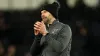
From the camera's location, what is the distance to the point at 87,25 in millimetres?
9922

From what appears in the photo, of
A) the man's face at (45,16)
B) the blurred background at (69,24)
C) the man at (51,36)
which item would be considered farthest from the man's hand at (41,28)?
the blurred background at (69,24)

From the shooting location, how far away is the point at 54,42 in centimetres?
564

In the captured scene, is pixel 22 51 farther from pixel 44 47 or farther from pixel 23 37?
pixel 44 47

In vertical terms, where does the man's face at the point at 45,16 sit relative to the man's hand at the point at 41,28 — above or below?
above

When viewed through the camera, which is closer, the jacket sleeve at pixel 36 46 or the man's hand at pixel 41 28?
the man's hand at pixel 41 28

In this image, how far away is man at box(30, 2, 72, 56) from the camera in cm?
571

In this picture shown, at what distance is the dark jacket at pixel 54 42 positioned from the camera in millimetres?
5684

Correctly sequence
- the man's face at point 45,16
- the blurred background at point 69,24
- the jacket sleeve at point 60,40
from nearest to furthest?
the jacket sleeve at point 60,40 → the man's face at point 45,16 → the blurred background at point 69,24

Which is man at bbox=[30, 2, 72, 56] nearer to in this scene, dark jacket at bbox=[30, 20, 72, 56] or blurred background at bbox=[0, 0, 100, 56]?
dark jacket at bbox=[30, 20, 72, 56]

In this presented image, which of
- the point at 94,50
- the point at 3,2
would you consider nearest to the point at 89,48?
the point at 94,50

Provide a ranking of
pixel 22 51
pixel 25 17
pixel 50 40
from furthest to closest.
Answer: pixel 25 17, pixel 22 51, pixel 50 40

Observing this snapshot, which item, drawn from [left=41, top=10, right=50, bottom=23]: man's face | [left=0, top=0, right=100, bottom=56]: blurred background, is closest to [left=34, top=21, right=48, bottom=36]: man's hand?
[left=41, top=10, right=50, bottom=23]: man's face

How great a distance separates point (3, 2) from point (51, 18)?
776 centimetres

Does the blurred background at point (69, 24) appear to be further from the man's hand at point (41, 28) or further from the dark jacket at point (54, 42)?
the man's hand at point (41, 28)
